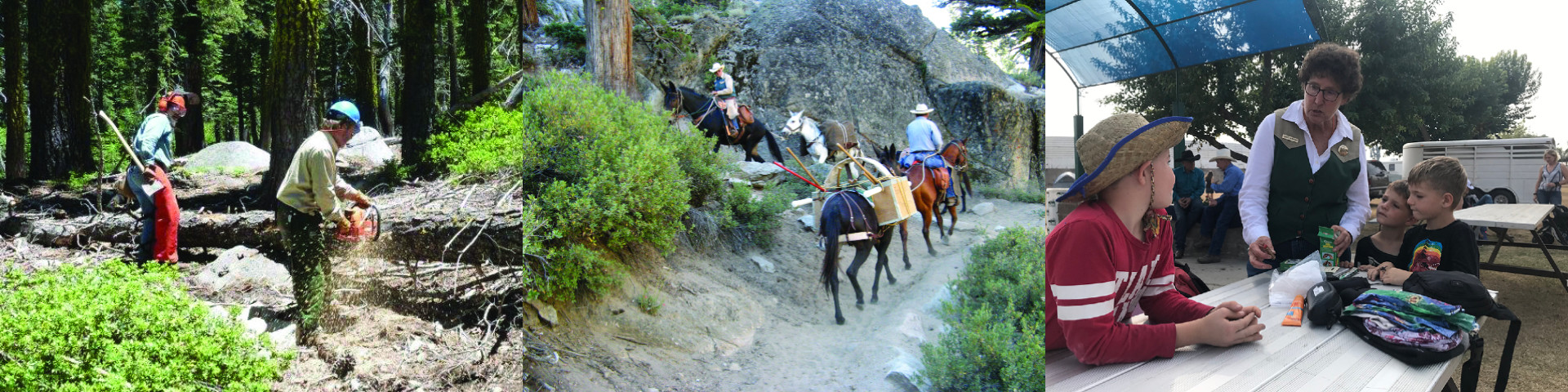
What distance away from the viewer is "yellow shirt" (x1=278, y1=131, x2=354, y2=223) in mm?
4188

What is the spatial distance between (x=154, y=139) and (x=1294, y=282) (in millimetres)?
7530

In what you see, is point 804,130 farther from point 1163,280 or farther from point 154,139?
point 1163,280

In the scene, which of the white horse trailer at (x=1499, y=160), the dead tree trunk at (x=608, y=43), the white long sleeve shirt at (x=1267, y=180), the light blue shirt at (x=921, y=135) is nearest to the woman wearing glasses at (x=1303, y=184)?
the white long sleeve shirt at (x=1267, y=180)

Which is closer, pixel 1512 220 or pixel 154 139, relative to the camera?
pixel 1512 220

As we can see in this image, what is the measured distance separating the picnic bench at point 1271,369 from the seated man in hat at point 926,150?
6018 millimetres

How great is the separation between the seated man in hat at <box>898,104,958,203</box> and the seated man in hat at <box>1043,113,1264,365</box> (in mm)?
6321

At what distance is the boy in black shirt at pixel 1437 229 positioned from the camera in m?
2.96

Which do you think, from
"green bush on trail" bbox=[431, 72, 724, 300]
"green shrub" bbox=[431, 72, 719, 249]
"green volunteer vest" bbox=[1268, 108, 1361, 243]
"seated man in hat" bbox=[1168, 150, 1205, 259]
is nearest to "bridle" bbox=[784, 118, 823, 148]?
"green bush on trail" bbox=[431, 72, 724, 300]

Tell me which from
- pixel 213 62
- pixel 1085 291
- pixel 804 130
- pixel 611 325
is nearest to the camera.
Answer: pixel 1085 291

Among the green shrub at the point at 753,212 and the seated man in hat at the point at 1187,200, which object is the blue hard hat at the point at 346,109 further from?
the seated man in hat at the point at 1187,200

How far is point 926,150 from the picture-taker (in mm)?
8516

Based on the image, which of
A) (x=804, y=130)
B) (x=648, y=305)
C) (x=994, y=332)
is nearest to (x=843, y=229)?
(x=648, y=305)

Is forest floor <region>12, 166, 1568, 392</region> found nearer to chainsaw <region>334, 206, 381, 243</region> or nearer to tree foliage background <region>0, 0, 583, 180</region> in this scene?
chainsaw <region>334, 206, 381, 243</region>

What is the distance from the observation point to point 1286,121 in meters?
2.99
